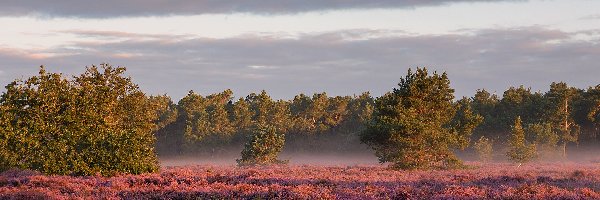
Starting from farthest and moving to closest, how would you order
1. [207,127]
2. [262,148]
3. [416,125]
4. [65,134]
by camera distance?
[207,127], [262,148], [416,125], [65,134]

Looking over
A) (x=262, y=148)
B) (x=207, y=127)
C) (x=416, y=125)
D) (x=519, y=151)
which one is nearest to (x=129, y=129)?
(x=416, y=125)

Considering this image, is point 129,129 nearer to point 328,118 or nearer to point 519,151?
point 519,151

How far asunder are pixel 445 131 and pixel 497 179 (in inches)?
654

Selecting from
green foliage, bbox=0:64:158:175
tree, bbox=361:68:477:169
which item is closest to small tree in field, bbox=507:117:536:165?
tree, bbox=361:68:477:169

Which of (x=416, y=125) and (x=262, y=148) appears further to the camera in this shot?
(x=262, y=148)

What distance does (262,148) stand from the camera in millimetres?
47906

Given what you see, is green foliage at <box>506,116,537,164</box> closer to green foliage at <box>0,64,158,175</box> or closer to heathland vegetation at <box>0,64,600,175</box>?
heathland vegetation at <box>0,64,600,175</box>

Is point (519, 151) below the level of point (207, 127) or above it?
below

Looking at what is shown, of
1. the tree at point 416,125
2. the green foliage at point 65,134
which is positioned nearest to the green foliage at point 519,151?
the tree at point 416,125

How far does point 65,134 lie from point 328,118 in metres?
80.5

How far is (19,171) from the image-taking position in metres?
24.6

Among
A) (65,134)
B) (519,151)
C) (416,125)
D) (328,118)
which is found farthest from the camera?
(328,118)

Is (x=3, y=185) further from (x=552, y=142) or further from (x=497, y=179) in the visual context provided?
(x=552, y=142)

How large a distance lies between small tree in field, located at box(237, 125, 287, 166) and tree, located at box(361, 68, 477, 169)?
11.5m
